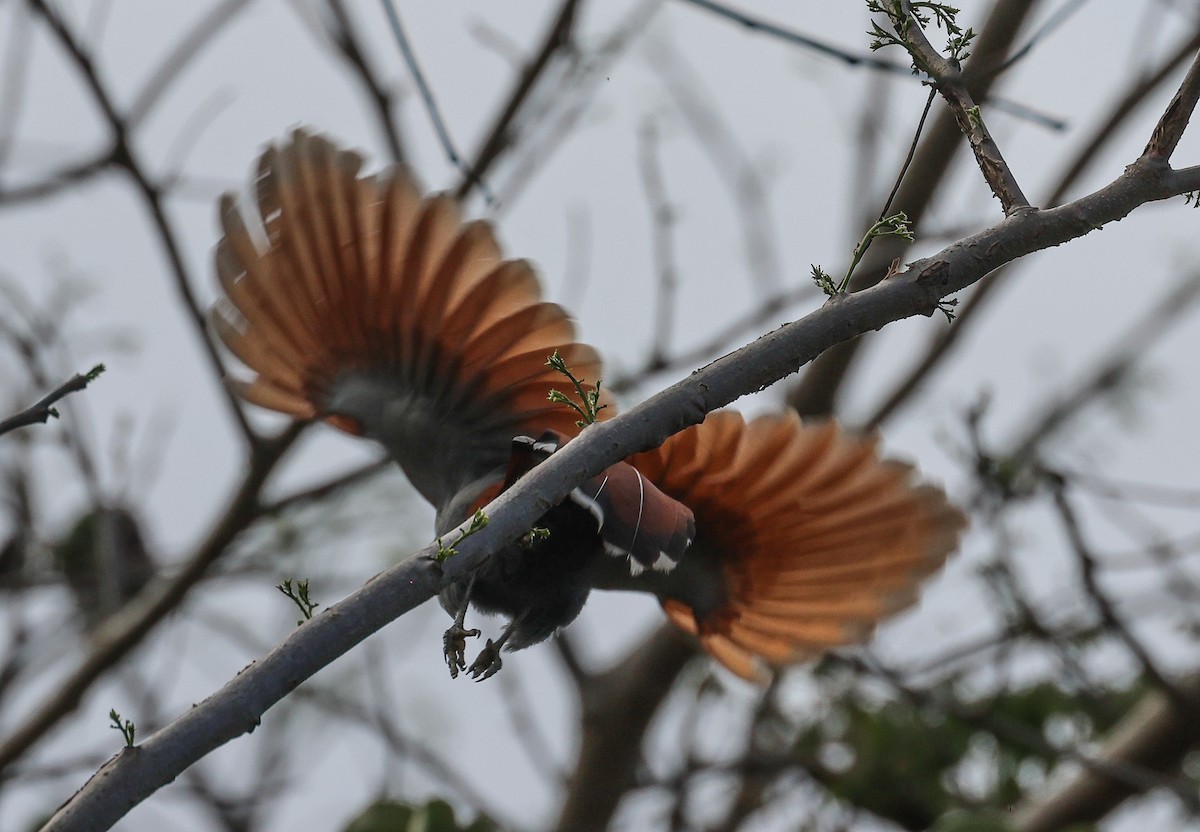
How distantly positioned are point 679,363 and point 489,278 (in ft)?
3.86

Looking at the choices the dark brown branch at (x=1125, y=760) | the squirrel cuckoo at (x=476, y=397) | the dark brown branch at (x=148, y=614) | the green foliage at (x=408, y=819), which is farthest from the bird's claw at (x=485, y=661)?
the dark brown branch at (x=1125, y=760)

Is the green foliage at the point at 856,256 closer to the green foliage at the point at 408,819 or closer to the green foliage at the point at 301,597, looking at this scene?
the green foliage at the point at 301,597

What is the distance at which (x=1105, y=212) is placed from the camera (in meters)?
1.37

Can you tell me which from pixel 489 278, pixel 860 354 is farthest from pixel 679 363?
pixel 489 278

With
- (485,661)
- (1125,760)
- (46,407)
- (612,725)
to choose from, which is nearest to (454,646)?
(485,661)

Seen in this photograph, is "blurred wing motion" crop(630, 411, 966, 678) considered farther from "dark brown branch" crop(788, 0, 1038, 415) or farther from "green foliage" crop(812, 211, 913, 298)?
"green foliage" crop(812, 211, 913, 298)

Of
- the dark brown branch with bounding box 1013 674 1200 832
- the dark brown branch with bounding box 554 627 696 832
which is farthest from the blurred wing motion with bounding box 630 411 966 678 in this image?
the dark brown branch with bounding box 1013 674 1200 832

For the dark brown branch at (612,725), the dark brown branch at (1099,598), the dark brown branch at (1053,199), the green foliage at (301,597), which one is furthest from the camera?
the dark brown branch at (612,725)

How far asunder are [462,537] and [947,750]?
282 cm

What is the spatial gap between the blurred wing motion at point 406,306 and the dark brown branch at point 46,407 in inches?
32.8

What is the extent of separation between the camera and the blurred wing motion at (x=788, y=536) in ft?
8.18

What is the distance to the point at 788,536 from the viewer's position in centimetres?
267

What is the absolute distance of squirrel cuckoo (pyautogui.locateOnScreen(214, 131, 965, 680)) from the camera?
2.42 meters

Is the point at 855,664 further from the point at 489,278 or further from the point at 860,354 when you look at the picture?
the point at 489,278
